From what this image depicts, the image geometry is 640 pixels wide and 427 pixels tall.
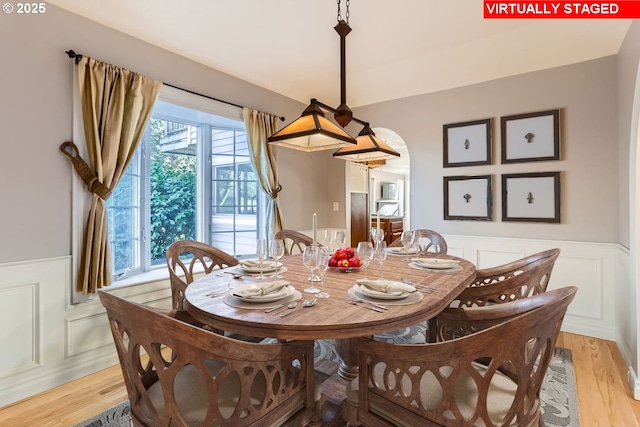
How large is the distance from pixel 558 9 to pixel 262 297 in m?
3.23

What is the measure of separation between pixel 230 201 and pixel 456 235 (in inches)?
103

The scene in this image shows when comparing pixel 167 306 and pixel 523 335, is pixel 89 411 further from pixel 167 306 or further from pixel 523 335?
pixel 523 335

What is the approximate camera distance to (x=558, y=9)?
254 cm

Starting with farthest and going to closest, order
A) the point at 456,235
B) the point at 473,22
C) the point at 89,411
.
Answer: the point at 456,235
the point at 473,22
the point at 89,411

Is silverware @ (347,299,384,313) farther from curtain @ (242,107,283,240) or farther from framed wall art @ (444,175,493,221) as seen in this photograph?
framed wall art @ (444,175,493,221)

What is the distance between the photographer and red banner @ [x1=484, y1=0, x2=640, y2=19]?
7.62 feet

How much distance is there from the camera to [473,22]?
2627 millimetres

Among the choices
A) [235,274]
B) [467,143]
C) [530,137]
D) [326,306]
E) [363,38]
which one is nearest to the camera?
[326,306]

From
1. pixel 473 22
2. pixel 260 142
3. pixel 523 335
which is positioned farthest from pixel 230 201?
pixel 523 335

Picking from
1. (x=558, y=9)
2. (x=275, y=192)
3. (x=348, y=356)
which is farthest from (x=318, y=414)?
(x=558, y=9)

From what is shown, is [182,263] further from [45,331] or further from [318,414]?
[318,414]

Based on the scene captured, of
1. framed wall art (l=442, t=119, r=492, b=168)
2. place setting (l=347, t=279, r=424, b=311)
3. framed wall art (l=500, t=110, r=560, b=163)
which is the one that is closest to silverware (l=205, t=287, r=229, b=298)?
place setting (l=347, t=279, r=424, b=311)

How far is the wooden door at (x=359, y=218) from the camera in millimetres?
5742

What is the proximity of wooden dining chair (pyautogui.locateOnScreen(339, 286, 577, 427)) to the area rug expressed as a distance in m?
0.89
